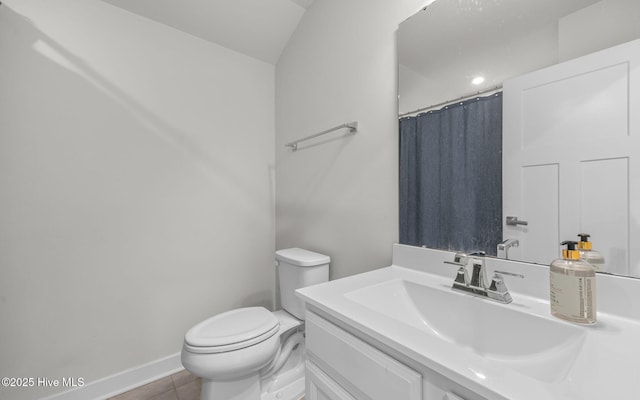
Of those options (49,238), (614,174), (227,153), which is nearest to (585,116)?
(614,174)

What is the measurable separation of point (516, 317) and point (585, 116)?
0.58 metres

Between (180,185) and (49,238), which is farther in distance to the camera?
(180,185)

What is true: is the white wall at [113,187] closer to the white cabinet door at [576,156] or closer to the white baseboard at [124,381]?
the white baseboard at [124,381]

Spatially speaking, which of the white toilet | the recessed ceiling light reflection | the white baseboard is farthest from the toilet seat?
the recessed ceiling light reflection

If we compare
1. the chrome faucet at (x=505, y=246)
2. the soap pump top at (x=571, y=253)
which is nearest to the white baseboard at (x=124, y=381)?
the chrome faucet at (x=505, y=246)

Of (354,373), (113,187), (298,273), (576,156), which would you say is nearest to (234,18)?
(113,187)

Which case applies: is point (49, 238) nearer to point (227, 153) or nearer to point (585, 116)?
point (227, 153)

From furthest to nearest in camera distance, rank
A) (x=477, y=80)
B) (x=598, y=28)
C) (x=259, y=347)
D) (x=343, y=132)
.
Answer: (x=343, y=132) < (x=259, y=347) < (x=477, y=80) < (x=598, y=28)

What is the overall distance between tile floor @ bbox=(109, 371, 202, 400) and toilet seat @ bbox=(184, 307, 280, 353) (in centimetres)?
52

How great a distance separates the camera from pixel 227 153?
1865 millimetres

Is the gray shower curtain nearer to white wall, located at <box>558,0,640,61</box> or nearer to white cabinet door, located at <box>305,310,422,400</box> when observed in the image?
white wall, located at <box>558,0,640,61</box>

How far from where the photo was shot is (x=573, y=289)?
0.63m

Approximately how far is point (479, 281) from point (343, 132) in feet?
3.16

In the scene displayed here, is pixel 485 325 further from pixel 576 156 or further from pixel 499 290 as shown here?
pixel 576 156
